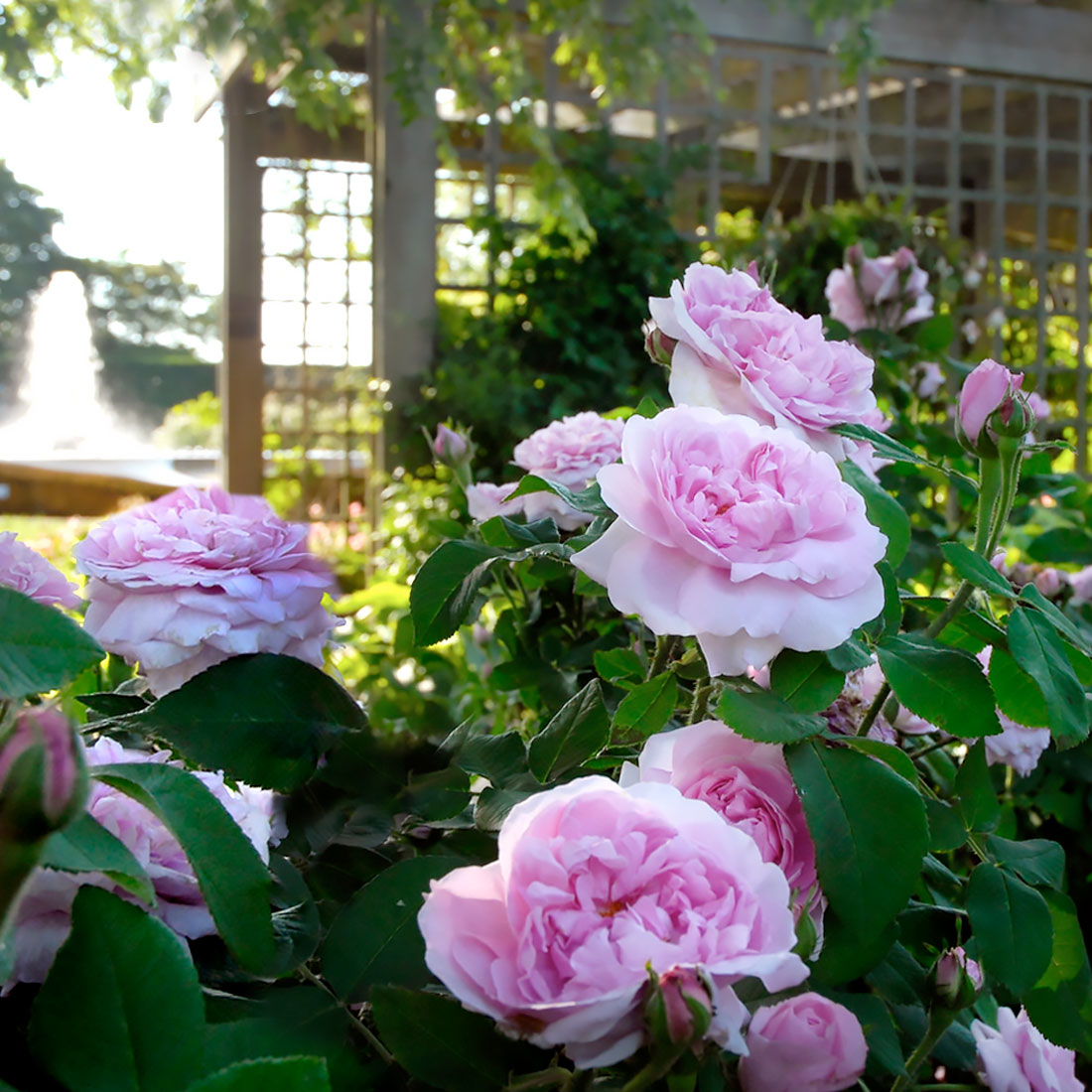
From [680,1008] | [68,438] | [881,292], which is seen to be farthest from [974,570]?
[68,438]

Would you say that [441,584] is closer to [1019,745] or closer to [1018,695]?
[1018,695]

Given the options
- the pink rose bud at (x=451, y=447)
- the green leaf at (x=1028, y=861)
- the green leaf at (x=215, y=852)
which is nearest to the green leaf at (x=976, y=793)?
the green leaf at (x=1028, y=861)

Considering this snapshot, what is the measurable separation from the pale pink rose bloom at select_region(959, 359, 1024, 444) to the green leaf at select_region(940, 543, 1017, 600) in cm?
9

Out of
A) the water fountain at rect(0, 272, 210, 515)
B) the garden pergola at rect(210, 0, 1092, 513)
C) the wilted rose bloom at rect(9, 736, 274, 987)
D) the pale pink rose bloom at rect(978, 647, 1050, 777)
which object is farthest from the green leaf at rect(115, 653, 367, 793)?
the water fountain at rect(0, 272, 210, 515)

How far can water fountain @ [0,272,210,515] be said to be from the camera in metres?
6.26

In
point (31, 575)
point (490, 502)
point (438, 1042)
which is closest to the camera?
point (438, 1042)

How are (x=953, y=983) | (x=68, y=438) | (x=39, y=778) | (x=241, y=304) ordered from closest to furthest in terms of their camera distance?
(x=39, y=778), (x=953, y=983), (x=241, y=304), (x=68, y=438)

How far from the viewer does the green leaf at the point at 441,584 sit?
596 millimetres

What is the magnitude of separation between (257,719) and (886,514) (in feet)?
1.10

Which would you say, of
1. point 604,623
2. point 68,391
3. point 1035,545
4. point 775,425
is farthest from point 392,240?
point 68,391

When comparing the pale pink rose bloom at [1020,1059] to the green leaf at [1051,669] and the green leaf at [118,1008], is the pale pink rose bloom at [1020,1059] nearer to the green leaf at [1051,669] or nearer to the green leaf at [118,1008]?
the green leaf at [1051,669]

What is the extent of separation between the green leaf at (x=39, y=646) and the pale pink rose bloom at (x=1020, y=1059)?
1.44 ft

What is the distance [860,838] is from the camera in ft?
1.47

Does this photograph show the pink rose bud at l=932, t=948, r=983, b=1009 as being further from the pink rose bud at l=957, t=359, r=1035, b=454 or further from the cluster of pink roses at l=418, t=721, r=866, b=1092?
the pink rose bud at l=957, t=359, r=1035, b=454
